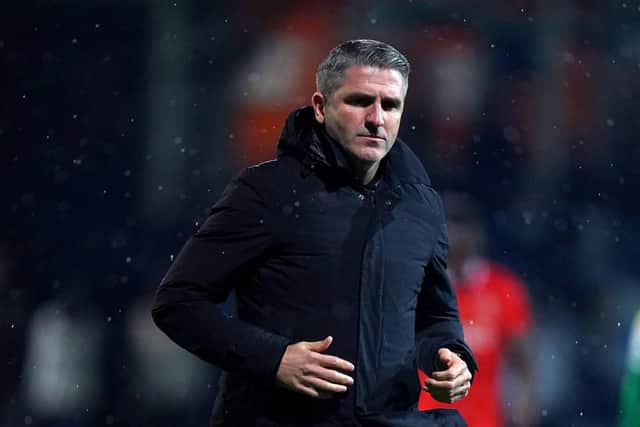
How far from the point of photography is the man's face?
123 inches

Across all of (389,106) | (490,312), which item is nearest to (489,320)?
(490,312)

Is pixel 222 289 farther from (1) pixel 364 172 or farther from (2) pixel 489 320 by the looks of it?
(2) pixel 489 320

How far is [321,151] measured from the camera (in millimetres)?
3145

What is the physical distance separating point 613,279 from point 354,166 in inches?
374

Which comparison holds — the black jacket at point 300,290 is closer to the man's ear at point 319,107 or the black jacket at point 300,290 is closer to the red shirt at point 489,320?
the man's ear at point 319,107

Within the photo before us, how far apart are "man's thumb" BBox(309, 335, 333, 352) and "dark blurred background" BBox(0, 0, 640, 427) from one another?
7.16 metres

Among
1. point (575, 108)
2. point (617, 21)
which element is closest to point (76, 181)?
point (575, 108)

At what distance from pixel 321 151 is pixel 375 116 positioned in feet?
0.54

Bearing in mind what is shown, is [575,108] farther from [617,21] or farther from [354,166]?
[354,166]

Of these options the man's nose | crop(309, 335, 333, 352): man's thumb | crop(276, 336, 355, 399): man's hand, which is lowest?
crop(276, 336, 355, 399): man's hand

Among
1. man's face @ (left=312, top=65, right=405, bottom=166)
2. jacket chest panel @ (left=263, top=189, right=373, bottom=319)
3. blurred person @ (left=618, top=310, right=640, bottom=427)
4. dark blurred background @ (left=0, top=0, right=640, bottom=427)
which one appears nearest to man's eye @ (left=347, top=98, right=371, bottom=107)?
man's face @ (left=312, top=65, right=405, bottom=166)

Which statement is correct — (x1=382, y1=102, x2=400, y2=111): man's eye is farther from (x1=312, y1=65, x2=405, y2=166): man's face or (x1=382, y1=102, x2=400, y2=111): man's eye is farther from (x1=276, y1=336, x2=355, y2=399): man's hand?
(x1=276, y1=336, x2=355, y2=399): man's hand

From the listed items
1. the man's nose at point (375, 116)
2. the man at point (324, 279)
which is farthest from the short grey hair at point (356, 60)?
the man's nose at point (375, 116)

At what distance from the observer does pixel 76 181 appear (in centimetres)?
1380
